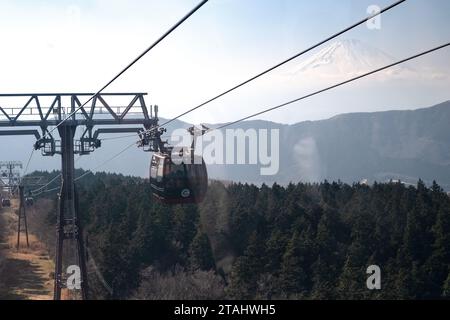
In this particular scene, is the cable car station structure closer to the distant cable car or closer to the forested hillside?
the distant cable car

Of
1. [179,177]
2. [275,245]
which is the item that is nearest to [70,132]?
[179,177]

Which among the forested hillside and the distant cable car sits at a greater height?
the distant cable car

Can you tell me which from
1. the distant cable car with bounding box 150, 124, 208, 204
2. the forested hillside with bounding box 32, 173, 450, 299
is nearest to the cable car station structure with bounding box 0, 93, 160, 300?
the distant cable car with bounding box 150, 124, 208, 204

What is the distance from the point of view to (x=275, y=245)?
31.1m

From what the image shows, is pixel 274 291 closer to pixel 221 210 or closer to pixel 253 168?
pixel 221 210

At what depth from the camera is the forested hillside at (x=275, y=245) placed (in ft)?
89.9

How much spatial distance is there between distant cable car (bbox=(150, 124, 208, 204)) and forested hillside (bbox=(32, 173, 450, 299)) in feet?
40.7

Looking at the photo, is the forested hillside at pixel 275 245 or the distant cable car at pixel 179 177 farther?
the forested hillside at pixel 275 245

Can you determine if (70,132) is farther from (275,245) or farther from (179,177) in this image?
(275,245)

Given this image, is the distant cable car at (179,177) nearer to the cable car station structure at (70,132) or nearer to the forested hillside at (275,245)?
the cable car station structure at (70,132)

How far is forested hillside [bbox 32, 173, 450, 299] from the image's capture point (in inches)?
1078

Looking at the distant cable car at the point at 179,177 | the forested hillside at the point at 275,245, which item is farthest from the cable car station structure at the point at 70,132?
the forested hillside at the point at 275,245

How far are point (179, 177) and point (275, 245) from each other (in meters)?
18.1

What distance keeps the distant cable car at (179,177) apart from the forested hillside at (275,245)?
12391 mm
